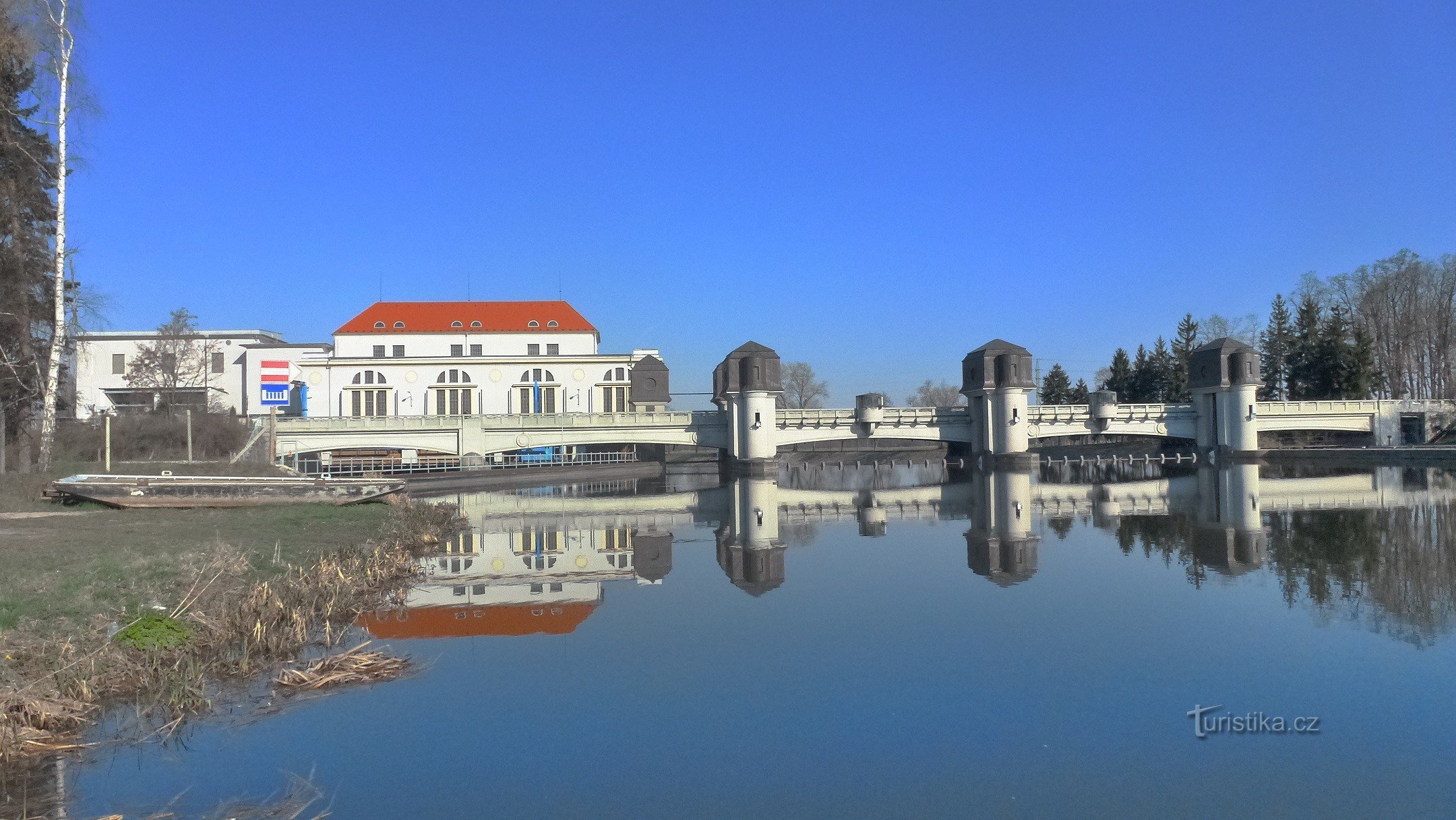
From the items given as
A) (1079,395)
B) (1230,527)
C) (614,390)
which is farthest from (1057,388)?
(1230,527)

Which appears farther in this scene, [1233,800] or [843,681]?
[843,681]

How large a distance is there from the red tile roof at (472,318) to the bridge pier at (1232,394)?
4618cm

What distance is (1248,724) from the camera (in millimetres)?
8758

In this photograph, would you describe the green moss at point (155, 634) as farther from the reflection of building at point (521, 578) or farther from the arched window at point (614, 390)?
the arched window at point (614, 390)

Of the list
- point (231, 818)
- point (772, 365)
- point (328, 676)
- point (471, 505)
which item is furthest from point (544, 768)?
point (772, 365)

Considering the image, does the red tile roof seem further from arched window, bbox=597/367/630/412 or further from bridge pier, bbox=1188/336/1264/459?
bridge pier, bbox=1188/336/1264/459

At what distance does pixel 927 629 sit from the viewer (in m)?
12.9

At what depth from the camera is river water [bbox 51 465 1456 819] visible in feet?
23.8

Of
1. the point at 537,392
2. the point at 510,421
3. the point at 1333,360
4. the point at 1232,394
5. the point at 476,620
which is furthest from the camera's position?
the point at 537,392

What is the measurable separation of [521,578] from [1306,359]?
6739 centimetres

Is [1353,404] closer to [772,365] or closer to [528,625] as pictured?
[772,365]

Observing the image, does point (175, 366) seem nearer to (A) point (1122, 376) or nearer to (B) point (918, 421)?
(B) point (918, 421)

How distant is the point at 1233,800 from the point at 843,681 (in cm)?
418

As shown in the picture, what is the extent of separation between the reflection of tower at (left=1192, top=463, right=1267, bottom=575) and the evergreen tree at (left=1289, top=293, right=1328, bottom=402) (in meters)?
28.1
